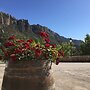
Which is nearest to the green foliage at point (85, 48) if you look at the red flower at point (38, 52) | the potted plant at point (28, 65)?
the potted plant at point (28, 65)

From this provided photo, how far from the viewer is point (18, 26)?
149 meters

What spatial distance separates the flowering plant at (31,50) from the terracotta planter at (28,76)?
121mm

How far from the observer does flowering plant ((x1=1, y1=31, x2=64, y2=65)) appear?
4.82 meters

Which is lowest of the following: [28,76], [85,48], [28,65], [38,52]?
[28,76]

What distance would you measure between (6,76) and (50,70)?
2.57 feet

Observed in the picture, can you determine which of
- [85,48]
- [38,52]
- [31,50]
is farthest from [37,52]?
[85,48]

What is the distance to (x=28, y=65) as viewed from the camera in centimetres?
470

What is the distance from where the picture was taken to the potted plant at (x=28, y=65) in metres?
4.65

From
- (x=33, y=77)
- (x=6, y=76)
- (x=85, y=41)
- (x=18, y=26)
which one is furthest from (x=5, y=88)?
(x=18, y=26)

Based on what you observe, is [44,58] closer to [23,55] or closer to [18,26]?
[23,55]

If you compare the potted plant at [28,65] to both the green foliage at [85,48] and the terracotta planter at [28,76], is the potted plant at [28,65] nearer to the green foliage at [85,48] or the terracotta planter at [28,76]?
the terracotta planter at [28,76]

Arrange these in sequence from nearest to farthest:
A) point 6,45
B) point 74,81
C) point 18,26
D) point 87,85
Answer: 1. point 6,45
2. point 87,85
3. point 74,81
4. point 18,26

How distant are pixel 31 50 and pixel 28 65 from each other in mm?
333

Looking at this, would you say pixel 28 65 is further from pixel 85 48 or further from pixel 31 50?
pixel 85 48
